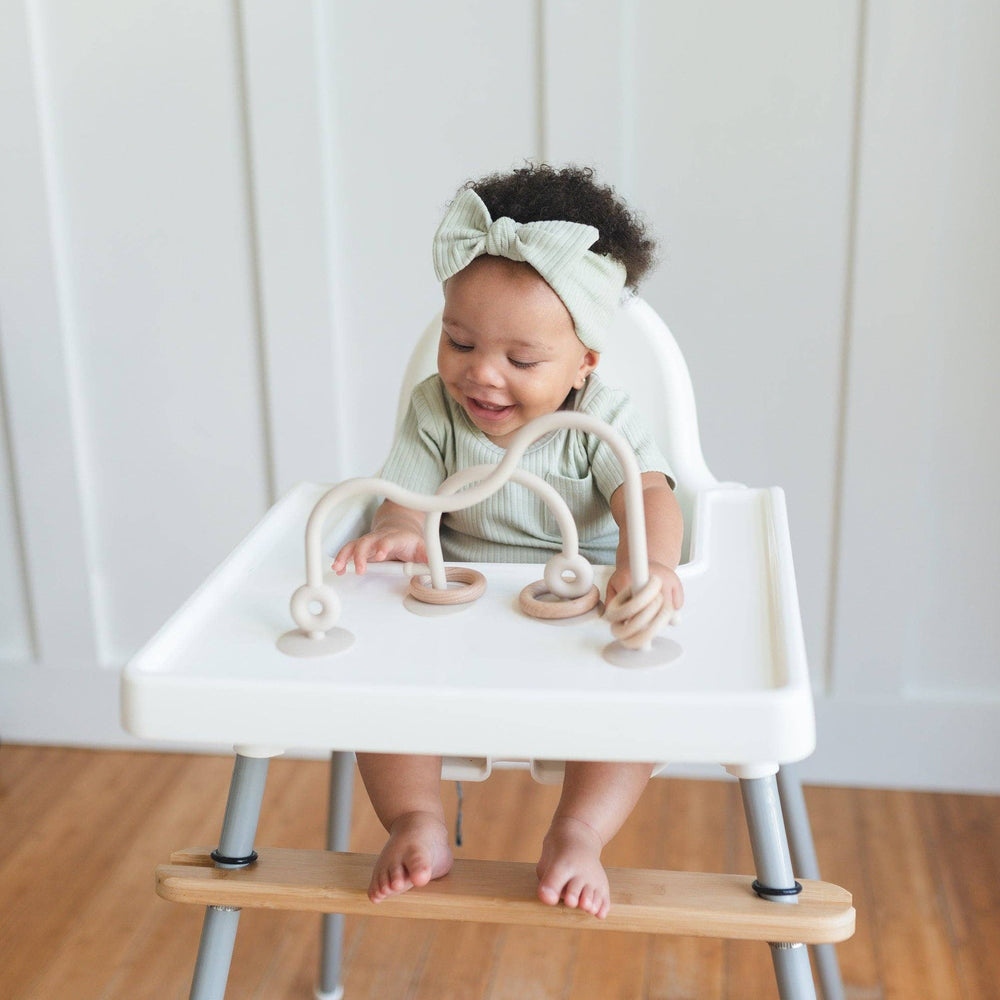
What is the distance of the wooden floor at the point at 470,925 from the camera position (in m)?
1.38

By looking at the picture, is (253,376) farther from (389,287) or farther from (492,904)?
(492,904)

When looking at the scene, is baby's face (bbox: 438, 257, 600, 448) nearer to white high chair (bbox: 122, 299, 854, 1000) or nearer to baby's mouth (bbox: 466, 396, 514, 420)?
baby's mouth (bbox: 466, 396, 514, 420)

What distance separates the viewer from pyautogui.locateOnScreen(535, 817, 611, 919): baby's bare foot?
0.83m

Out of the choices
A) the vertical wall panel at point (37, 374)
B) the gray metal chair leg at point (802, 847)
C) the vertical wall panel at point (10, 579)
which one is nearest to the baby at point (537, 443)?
the gray metal chair leg at point (802, 847)

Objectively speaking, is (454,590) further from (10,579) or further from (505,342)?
(10,579)

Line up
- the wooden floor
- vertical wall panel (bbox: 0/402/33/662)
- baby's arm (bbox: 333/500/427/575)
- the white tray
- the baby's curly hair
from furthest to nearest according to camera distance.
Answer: vertical wall panel (bbox: 0/402/33/662) < the wooden floor < the baby's curly hair < baby's arm (bbox: 333/500/427/575) < the white tray

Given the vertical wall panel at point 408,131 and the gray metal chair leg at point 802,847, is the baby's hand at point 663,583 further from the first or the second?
the vertical wall panel at point 408,131

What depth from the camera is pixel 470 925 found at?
4.88 feet

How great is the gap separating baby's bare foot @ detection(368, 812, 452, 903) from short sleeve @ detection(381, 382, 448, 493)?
30cm

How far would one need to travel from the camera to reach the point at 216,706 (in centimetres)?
72

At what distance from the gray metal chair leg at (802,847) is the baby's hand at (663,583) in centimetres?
41

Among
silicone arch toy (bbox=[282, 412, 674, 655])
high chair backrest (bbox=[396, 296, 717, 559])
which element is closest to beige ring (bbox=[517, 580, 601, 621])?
silicone arch toy (bbox=[282, 412, 674, 655])

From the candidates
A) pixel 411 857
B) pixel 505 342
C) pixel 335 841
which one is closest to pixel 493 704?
pixel 411 857

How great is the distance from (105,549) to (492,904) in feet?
3.91
